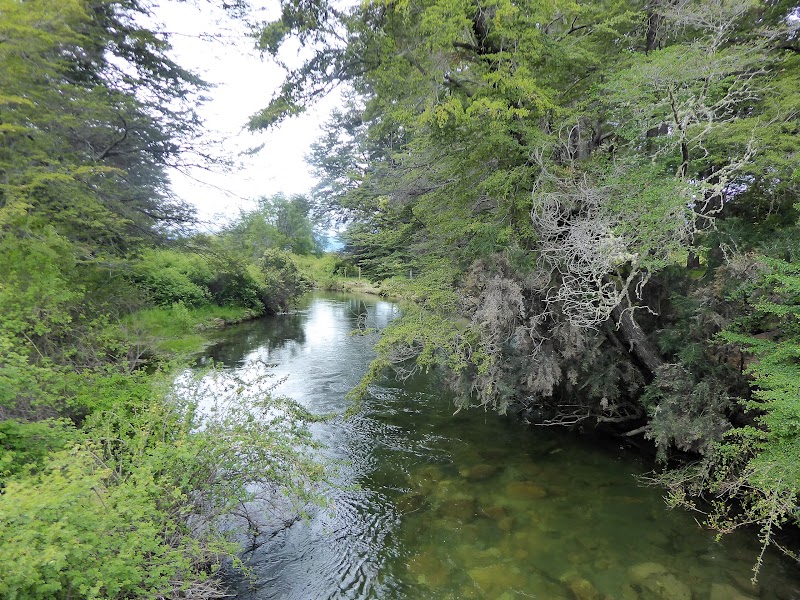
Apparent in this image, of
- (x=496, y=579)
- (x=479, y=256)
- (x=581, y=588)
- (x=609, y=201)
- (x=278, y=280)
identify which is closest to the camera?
(x=581, y=588)

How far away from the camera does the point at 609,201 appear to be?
18.2ft

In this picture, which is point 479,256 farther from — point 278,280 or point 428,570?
point 278,280

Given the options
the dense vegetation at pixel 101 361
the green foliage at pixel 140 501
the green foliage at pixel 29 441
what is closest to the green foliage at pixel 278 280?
the dense vegetation at pixel 101 361

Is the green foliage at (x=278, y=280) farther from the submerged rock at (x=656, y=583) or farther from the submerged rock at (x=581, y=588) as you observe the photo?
the submerged rock at (x=656, y=583)

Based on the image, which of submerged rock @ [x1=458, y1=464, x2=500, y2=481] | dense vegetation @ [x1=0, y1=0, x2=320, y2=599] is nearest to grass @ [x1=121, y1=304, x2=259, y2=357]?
dense vegetation @ [x1=0, y1=0, x2=320, y2=599]

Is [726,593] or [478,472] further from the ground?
[478,472]

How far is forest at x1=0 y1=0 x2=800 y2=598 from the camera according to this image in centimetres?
374

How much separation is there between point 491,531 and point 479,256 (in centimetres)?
423

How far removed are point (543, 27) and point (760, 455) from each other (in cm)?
673

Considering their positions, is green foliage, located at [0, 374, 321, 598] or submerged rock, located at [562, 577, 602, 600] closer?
green foliage, located at [0, 374, 321, 598]

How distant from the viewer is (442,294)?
279 inches

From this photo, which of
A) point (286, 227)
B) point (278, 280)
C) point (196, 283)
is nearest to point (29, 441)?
point (196, 283)

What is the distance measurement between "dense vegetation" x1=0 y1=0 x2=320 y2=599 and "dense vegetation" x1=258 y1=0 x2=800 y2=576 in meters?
3.19

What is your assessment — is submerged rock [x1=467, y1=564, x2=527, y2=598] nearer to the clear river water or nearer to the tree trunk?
the clear river water
